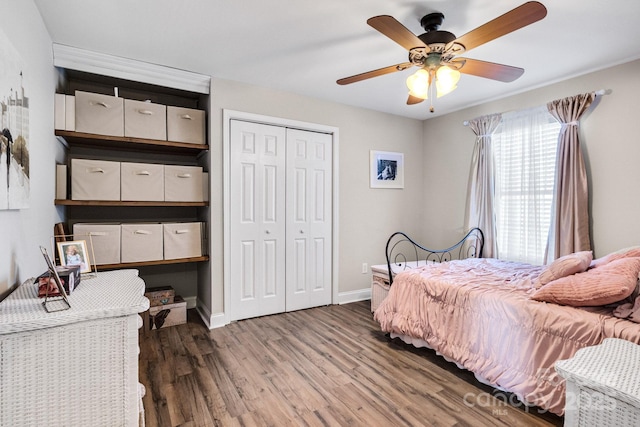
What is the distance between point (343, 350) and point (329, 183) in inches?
75.8

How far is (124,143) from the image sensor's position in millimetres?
3014

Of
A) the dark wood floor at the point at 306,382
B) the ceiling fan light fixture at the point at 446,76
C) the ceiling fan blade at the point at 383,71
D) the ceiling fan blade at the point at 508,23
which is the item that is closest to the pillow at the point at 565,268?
the dark wood floor at the point at 306,382

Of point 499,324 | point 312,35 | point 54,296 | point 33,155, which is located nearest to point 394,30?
point 312,35

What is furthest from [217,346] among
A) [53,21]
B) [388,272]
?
[53,21]

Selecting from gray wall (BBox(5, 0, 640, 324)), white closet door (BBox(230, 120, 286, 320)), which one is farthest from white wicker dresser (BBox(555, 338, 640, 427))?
white closet door (BBox(230, 120, 286, 320))

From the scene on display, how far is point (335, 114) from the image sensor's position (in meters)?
3.88

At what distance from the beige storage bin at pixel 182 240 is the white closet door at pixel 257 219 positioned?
34 centimetres

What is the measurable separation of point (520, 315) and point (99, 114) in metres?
3.55

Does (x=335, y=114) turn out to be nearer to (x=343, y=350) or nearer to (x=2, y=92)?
(x=343, y=350)

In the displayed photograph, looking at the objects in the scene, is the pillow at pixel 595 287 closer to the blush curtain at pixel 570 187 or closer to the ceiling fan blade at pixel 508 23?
the blush curtain at pixel 570 187

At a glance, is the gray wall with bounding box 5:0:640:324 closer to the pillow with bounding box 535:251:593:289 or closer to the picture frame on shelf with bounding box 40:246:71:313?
the picture frame on shelf with bounding box 40:246:71:313

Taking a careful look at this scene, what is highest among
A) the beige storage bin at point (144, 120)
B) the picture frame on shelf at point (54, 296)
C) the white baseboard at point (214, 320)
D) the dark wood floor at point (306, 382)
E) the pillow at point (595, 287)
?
the beige storage bin at point (144, 120)

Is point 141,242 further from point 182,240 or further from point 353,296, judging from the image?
point 353,296

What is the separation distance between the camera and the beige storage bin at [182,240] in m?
3.04
